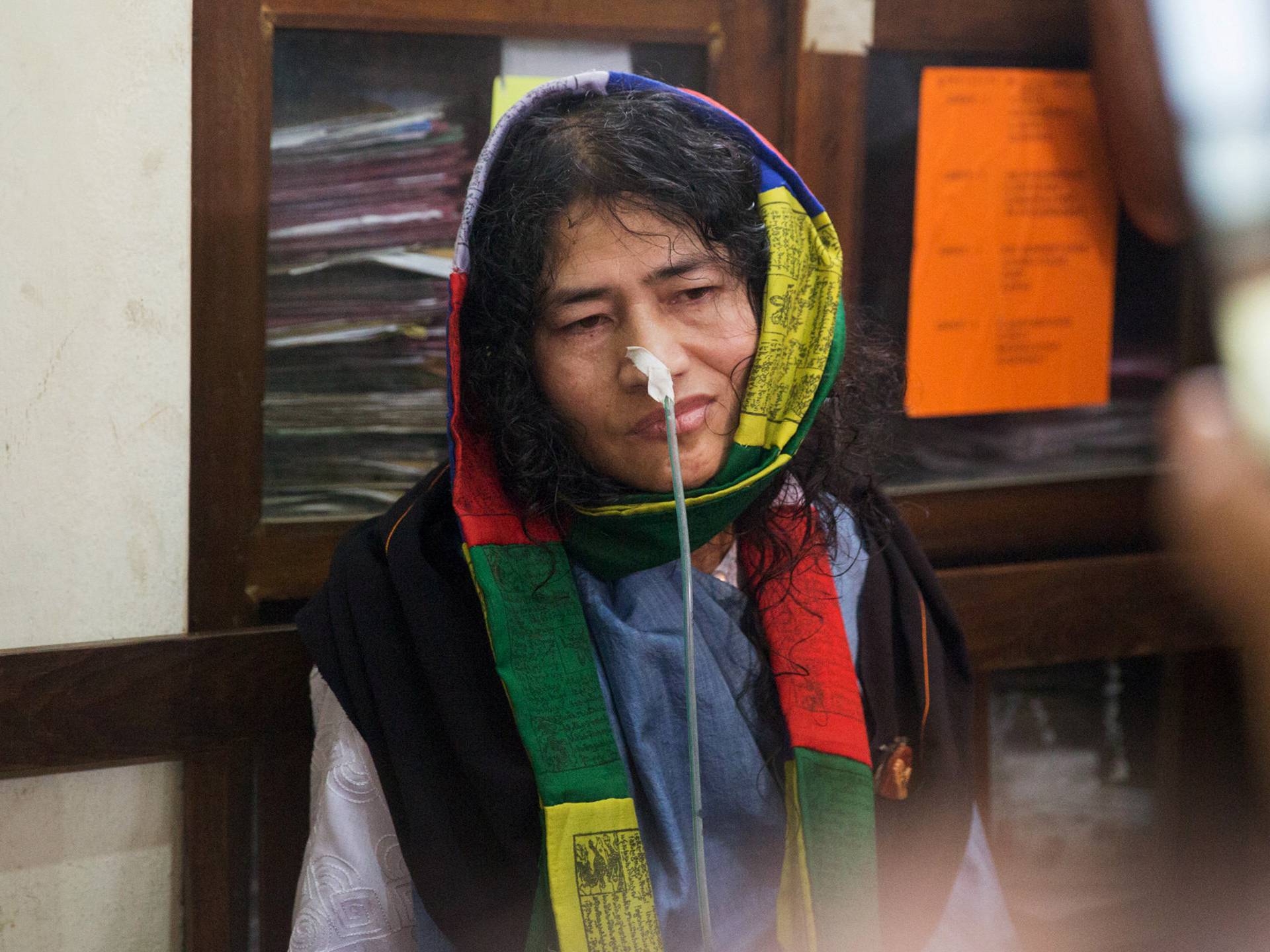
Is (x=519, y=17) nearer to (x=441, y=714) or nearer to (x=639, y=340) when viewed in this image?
(x=639, y=340)

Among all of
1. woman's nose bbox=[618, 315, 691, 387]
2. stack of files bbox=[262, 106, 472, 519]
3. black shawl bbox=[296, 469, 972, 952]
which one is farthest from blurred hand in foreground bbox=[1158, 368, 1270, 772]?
stack of files bbox=[262, 106, 472, 519]

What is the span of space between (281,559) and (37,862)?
0.52 m

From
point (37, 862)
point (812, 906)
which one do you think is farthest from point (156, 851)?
point (812, 906)

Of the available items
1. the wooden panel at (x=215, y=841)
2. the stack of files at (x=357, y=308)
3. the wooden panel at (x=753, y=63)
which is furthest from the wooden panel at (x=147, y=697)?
the wooden panel at (x=753, y=63)

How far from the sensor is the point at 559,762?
1233 mm

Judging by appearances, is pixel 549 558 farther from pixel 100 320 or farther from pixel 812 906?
pixel 100 320

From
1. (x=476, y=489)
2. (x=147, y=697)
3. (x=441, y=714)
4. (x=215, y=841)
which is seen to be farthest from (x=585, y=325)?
(x=215, y=841)

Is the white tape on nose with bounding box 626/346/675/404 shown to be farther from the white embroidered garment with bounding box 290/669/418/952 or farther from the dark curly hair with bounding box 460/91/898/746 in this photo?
the white embroidered garment with bounding box 290/669/418/952

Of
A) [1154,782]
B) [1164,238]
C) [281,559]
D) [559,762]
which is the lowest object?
[1154,782]

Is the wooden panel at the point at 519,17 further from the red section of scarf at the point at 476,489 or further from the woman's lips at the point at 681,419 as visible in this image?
the woman's lips at the point at 681,419

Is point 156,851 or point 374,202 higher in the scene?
point 374,202

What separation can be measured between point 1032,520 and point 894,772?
751mm

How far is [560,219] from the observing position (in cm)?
125

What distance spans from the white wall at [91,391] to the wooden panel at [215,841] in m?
0.05
